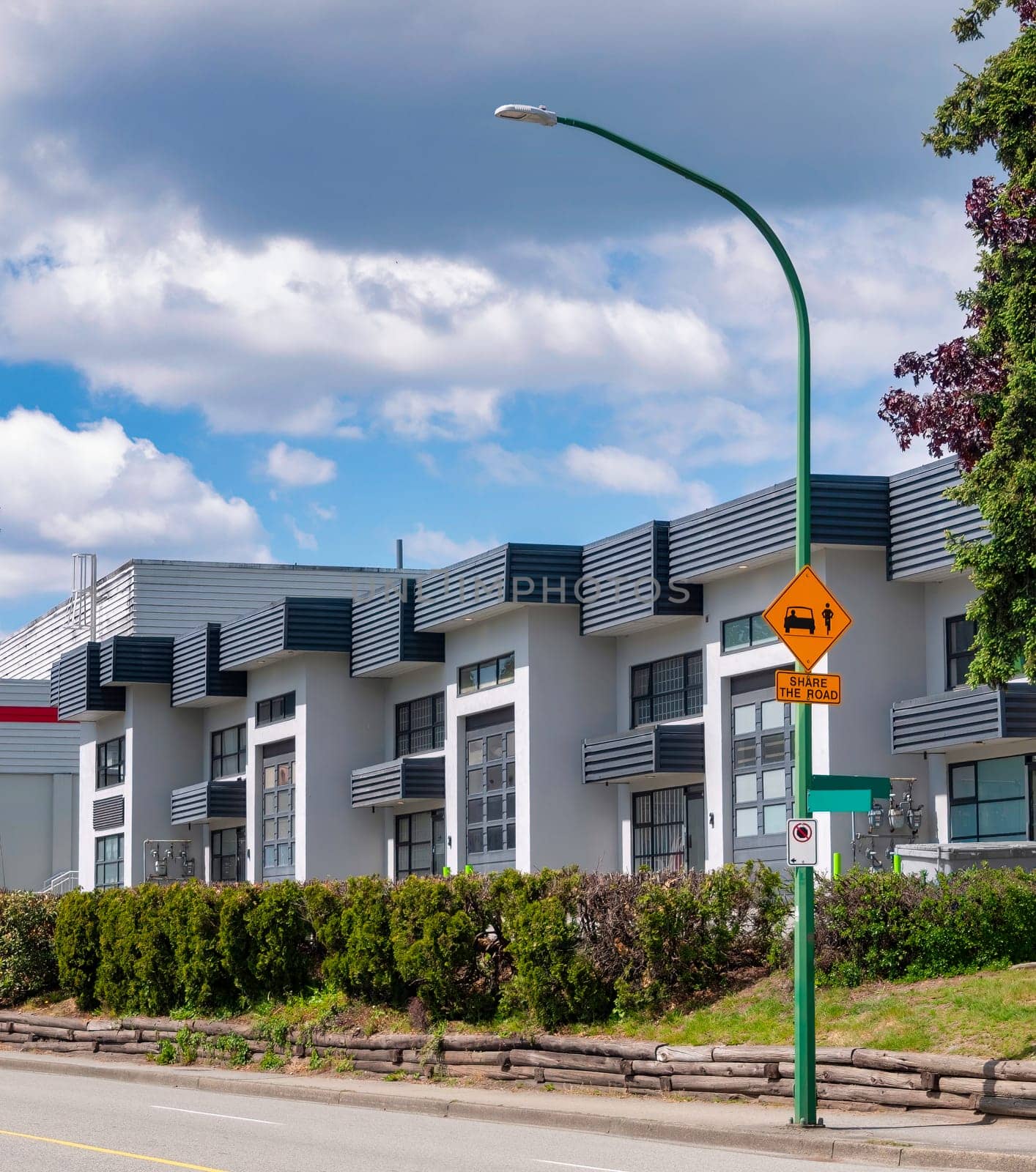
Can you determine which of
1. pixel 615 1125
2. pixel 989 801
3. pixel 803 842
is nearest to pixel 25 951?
pixel 989 801

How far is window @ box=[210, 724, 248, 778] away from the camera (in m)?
46.7

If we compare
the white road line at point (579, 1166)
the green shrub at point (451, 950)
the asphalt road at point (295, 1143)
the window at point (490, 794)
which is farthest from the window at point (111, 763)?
the white road line at point (579, 1166)

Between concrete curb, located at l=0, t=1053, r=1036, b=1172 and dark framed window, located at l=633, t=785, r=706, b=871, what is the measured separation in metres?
11.2

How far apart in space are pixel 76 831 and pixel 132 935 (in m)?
35.0

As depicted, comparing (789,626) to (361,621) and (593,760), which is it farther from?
(361,621)

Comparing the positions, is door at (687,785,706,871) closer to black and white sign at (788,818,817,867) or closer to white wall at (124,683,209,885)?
black and white sign at (788,818,817,867)

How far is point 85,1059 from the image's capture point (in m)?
27.6

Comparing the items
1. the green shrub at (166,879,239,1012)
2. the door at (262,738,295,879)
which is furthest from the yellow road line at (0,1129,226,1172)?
the door at (262,738,295,879)

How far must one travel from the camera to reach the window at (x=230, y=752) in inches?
1837

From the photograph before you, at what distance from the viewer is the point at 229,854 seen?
47.5 meters

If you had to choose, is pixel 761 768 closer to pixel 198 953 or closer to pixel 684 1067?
pixel 198 953

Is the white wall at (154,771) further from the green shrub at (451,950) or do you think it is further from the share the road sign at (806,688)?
the share the road sign at (806,688)

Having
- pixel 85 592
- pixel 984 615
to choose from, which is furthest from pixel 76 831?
pixel 984 615

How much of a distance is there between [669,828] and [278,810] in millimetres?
13301
